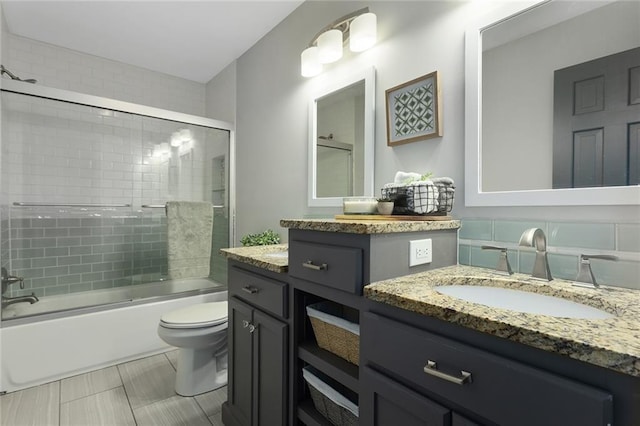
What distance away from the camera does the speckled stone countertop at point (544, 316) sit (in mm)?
491

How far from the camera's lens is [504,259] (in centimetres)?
109

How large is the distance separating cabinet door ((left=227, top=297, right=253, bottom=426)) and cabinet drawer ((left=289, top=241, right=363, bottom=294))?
425mm

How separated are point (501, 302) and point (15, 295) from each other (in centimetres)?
285

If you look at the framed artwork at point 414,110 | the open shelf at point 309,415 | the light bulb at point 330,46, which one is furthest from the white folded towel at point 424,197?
the light bulb at point 330,46

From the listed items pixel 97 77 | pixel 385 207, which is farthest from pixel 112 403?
pixel 97 77

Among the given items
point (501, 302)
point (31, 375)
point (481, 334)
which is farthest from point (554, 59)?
point (31, 375)

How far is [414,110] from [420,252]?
73 cm

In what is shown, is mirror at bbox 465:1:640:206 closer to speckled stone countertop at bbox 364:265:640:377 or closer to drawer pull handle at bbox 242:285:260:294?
speckled stone countertop at bbox 364:265:640:377

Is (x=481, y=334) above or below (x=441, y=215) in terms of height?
below

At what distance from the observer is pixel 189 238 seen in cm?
280

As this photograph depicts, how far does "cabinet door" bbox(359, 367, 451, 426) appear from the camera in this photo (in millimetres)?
695

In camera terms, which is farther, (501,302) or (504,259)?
(504,259)

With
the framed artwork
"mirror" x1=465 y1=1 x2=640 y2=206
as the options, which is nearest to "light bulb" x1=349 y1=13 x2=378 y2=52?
the framed artwork

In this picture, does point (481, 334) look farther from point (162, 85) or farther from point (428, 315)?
point (162, 85)
